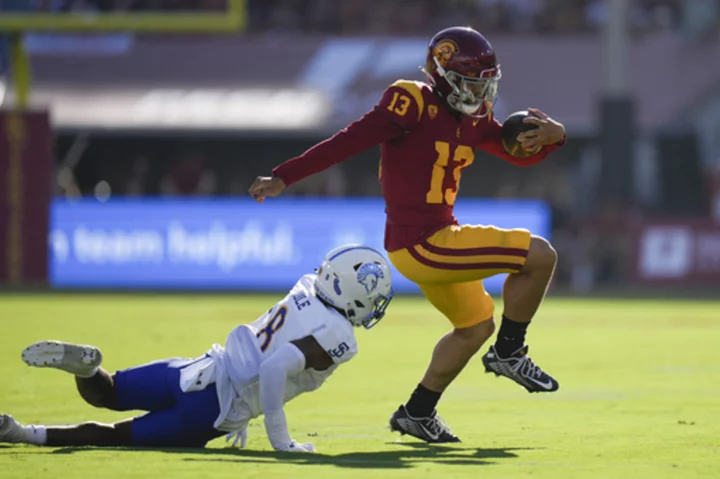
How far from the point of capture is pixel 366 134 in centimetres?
707

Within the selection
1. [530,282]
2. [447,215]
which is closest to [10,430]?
[447,215]

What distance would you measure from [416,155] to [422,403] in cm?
136

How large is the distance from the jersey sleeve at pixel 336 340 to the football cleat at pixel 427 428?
38.9 inches

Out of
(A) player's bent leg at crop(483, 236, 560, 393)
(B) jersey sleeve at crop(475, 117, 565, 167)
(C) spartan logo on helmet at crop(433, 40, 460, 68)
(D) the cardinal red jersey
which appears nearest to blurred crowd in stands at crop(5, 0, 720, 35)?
(B) jersey sleeve at crop(475, 117, 565, 167)

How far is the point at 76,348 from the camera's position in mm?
6570

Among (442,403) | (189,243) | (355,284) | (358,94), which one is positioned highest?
(358,94)

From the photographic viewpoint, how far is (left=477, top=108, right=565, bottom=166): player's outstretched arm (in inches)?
297

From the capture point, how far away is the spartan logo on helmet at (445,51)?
24.0ft

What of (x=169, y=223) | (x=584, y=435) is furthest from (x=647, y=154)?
(x=584, y=435)

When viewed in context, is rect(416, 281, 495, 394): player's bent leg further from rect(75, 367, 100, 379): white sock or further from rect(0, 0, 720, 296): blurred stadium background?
rect(0, 0, 720, 296): blurred stadium background

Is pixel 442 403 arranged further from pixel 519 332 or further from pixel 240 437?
pixel 240 437

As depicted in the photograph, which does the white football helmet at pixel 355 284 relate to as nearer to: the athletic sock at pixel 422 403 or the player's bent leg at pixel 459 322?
the player's bent leg at pixel 459 322

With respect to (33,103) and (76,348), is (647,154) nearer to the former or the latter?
(33,103)

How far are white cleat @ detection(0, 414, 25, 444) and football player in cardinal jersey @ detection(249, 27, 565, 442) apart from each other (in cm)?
176
